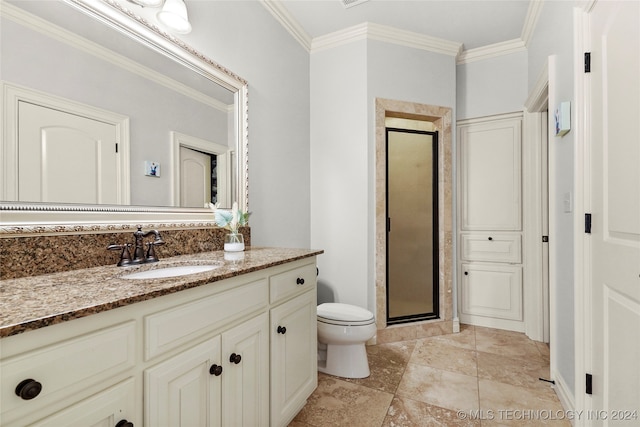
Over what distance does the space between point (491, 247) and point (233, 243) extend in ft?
8.09

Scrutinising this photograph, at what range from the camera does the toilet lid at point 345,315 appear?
2020 millimetres

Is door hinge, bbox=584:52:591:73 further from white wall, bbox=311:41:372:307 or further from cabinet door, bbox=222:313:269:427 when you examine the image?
cabinet door, bbox=222:313:269:427

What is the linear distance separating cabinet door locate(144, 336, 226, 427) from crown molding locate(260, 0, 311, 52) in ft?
7.53

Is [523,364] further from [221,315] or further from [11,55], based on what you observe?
[11,55]

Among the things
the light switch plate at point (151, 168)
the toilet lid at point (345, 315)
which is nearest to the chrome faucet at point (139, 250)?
the light switch plate at point (151, 168)

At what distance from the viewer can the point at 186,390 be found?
38.6 inches

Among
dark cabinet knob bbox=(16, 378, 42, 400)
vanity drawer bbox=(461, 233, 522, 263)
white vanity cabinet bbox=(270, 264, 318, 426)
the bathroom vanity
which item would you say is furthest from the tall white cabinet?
dark cabinet knob bbox=(16, 378, 42, 400)

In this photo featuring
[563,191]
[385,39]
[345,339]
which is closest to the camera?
[563,191]

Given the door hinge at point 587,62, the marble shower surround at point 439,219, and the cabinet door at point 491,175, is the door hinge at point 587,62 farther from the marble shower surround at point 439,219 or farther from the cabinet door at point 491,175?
the cabinet door at point 491,175

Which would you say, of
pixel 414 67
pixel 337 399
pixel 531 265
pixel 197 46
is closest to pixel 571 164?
pixel 531 265

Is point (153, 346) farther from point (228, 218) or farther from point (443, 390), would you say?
point (443, 390)

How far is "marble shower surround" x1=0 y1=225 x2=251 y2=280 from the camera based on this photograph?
1.01 meters

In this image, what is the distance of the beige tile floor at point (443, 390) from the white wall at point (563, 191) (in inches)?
9.7

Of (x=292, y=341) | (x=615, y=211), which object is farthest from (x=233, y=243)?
(x=615, y=211)
